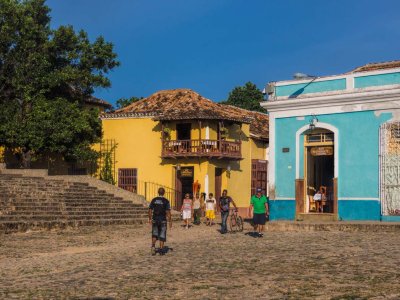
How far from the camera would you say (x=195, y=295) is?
7949 millimetres

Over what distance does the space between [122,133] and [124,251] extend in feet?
69.5

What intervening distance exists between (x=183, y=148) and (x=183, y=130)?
149 centimetres

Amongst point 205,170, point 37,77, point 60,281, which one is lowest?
point 60,281

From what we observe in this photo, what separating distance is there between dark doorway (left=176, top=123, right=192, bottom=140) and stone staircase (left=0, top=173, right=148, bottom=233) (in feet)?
20.2

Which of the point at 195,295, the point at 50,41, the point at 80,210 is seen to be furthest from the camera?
the point at 50,41

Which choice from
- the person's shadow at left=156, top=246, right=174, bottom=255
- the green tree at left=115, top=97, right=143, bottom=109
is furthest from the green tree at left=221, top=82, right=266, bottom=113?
the person's shadow at left=156, top=246, right=174, bottom=255

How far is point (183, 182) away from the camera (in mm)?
34031

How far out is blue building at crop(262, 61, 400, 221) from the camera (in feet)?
63.9

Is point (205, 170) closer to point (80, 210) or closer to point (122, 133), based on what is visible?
point (122, 133)

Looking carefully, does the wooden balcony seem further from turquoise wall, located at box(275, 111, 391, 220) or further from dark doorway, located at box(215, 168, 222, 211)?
turquoise wall, located at box(275, 111, 391, 220)

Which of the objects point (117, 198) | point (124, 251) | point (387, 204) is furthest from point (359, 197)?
point (117, 198)

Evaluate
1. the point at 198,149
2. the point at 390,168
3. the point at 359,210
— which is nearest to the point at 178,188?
the point at 198,149

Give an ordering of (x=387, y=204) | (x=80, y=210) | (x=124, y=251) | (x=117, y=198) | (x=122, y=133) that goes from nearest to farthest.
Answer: (x=124, y=251) → (x=387, y=204) → (x=80, y=210) → (x=117, y=198) → (x=122, y=133)

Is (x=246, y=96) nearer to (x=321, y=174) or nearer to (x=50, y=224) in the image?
(x=321, y=174)
